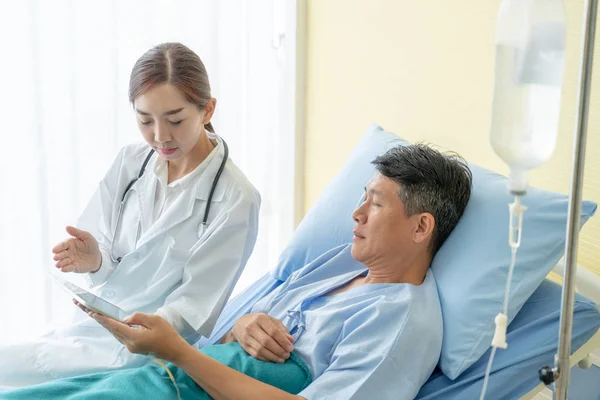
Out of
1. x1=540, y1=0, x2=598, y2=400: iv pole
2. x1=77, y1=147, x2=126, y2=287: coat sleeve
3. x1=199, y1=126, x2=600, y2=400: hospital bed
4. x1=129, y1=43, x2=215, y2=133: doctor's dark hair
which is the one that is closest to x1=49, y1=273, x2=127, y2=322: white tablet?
x1=77, y1=147, x2=126, y2=287: coat sleeve

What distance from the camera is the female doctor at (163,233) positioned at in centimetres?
186

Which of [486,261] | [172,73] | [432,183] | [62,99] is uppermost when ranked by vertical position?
[172,73]

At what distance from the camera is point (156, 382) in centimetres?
166

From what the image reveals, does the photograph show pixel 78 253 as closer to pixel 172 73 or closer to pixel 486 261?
pixel 172 73

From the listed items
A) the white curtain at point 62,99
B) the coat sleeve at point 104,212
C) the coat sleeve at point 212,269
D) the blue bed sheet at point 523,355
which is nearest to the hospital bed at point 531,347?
the blue bed sheet at point 523,355

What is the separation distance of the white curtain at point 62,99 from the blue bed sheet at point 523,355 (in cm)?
154

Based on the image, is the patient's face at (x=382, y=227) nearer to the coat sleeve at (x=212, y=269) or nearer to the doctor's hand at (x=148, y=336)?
the coat sleeve at (x=212, y=269)

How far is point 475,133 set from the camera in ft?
7.30

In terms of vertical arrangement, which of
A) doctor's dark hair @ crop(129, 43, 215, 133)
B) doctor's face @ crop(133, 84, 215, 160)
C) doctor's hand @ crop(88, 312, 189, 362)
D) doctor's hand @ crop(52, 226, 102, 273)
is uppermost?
doctor's dark hair @ crop(129, 43, 215, 133)

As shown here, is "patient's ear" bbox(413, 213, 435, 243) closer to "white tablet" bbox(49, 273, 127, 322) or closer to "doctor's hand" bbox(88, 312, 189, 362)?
"doctor's hand" bbox(88, 312, 189, 362)

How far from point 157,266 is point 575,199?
3.68 ft

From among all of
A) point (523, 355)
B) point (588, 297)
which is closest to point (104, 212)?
point (523, 355)

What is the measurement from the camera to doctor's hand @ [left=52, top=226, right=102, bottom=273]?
6.36 feet

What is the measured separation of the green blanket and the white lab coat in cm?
14
